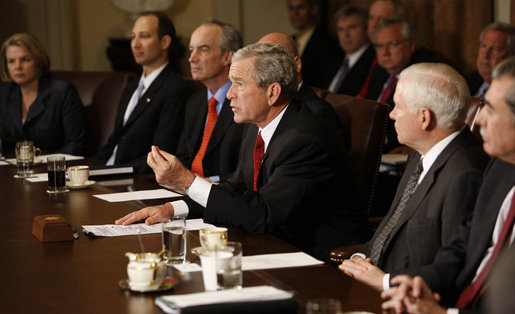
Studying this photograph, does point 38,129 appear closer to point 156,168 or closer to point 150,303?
point 156,168

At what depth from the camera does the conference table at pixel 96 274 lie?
1.90 meters

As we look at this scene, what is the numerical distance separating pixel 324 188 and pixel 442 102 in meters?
0.66

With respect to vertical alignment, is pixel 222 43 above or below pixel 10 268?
above

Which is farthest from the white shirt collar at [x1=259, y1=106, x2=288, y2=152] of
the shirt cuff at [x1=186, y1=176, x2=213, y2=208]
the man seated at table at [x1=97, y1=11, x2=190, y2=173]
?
the man seated at table at [x1=97, y1=11, x2=190, y2=173]

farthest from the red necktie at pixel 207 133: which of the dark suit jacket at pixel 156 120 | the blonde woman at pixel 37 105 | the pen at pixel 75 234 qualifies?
the pen at pixel 75 234

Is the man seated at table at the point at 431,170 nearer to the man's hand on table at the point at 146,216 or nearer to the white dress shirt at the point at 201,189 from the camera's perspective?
the white dress shirt at the point at 201,189

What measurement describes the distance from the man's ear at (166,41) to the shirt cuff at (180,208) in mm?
2484

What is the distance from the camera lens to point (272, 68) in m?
3.03

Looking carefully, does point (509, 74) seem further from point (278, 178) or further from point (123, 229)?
point (123, 229)

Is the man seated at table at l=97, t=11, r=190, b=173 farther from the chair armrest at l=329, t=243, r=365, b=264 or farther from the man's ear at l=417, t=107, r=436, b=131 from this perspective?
the man's ear at l=417, t=107, r=436, b=131

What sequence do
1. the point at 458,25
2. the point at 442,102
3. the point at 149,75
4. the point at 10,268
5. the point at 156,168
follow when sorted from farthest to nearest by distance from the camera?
the point at 458,25, the point at 149,75, the point at 156,168, the point at 442,102, the point at 10,268

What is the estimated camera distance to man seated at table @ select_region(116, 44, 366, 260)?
9.09ft

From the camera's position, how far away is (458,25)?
596cm

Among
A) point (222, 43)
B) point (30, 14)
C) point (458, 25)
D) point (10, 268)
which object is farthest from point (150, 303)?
point (30, 14)
